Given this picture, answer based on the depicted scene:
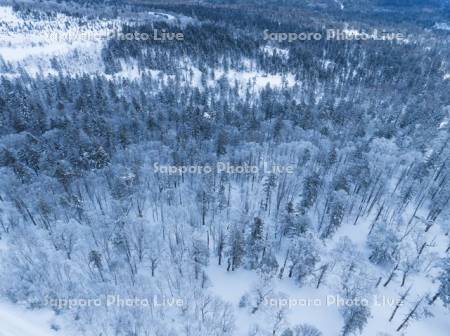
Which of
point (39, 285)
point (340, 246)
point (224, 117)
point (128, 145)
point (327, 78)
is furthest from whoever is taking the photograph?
point (327, 78)

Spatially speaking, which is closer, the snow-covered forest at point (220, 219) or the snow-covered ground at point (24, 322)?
the snow-covered ground at point (24, 322)

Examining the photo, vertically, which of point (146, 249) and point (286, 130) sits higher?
point (286, 130)

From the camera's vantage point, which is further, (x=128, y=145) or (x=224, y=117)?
(x=224, y=117)

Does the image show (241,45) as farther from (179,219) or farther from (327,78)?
(179,219)

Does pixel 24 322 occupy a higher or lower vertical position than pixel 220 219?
higher

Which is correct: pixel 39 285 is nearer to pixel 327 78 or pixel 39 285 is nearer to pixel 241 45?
pixel 327 78

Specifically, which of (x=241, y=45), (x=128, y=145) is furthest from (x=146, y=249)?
Answer: (x=241, y=45)

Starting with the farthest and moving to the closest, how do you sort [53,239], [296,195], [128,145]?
1. [128,145]
2. [296,195]
3. [53,239]

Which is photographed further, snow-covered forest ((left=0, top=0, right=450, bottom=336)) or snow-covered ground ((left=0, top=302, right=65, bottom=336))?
snow-covered forest ((left=0, top=0, right=450, bottom=336))

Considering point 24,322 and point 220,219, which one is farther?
point 220,219

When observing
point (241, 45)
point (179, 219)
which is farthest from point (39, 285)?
point (241, 45)
